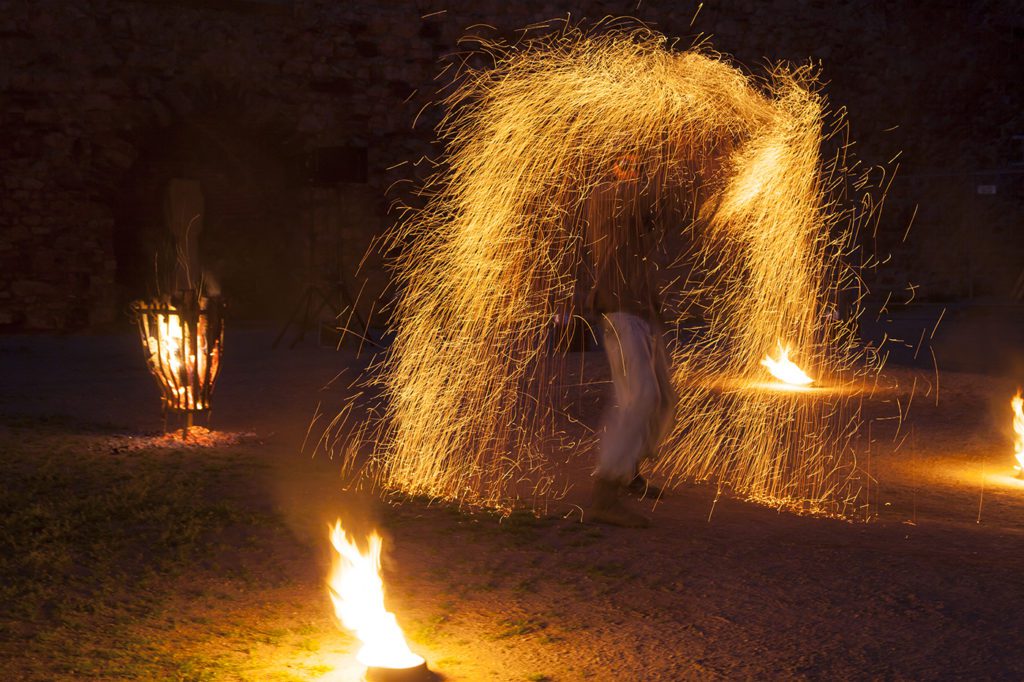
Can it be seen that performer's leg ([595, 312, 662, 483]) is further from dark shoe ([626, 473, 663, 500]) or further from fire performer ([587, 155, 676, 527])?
dark shoe ([626, 473, 663, 500])

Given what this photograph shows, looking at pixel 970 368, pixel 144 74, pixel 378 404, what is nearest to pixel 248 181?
pixel 144 74

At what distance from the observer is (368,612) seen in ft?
11.1

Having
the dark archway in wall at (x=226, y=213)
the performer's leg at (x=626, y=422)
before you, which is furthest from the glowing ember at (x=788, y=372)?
the dark archway in wall at (x=226, y=213)

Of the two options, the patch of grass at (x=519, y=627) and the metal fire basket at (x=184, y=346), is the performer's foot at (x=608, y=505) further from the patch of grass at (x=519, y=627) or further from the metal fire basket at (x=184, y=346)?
the metal fire basket at (x=184, y=346)

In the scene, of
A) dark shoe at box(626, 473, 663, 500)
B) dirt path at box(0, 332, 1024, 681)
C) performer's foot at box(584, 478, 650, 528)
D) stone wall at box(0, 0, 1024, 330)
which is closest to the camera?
dirt path at box(0, 332, 1024, 681)

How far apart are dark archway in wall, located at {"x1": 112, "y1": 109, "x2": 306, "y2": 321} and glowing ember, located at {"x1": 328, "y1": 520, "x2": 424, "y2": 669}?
13.0 meters

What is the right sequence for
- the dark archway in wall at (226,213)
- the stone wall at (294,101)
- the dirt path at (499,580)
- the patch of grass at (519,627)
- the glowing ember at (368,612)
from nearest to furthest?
the glowing ember at (368,612) → the dirt path at (499,580) → the patch of grass at (519,627) → the stone wall at (294,101) → the dark archway in wall at (226,213)

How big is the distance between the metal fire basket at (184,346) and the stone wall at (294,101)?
826 cm

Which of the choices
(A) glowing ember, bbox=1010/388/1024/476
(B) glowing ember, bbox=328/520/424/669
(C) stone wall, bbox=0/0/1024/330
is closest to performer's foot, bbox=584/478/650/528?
(B) glowing ember, bbox=328/520/424/669

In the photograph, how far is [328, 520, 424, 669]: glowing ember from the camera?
323cm

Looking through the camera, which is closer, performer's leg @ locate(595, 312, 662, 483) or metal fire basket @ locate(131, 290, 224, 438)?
performer's leg @ locate(595, 312, 662, 483)

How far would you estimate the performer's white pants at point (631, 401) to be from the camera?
16.9 feet

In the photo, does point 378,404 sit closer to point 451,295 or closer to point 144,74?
point 451,295

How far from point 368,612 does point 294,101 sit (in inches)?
547
